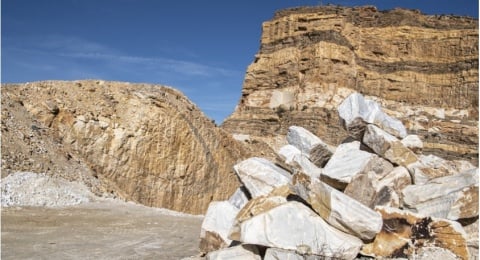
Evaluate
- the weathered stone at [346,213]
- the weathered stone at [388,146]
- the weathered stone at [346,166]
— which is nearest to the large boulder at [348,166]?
the weathered stone at [346,166]

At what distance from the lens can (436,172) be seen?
6.41 meters

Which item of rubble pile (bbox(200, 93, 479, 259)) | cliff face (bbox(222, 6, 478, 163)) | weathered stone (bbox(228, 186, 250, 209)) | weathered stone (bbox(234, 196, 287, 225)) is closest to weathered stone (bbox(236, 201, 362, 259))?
rubble pile (bbox(200, 93, 479, 259))

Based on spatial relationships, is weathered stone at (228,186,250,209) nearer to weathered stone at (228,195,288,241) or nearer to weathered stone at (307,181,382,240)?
weathered stone at (228,195,288,241)

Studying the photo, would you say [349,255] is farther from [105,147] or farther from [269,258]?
[105,147]

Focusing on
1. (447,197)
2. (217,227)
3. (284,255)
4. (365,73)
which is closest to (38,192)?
(217,227)

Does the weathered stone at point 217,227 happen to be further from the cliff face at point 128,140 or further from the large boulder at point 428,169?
the cliff face at point 128,140

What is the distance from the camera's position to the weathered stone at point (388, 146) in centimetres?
625

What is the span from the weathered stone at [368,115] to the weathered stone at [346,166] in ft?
1.54

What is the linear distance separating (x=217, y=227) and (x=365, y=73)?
44.2 metres

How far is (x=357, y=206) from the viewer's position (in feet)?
16.6

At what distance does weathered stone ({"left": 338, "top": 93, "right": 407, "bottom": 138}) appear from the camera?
660 cm

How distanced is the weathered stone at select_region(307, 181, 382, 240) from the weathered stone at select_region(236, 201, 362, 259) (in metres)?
0.08

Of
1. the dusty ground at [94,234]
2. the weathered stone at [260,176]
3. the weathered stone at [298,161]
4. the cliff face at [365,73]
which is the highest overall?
the cliff face at [365,73]

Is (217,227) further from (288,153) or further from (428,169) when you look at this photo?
(428,169)
